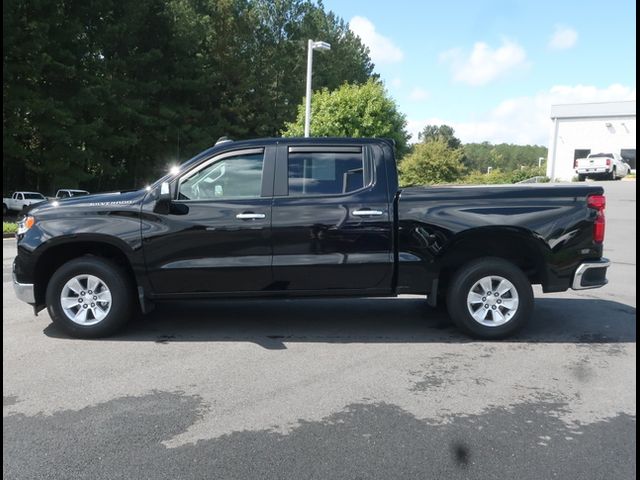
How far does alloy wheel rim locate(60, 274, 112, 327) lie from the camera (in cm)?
545

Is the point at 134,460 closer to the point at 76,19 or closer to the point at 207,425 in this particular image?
the point at 207,425

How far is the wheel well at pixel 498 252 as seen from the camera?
5.57 metres

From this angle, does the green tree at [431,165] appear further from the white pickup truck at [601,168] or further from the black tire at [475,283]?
the black tire at [475,283]

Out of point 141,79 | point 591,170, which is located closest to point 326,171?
point 141,79

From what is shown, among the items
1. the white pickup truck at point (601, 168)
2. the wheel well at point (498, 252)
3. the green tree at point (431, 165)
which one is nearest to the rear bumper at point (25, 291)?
the wheel well at point (498, 252)

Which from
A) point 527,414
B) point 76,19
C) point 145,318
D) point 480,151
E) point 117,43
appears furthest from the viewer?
point 480,151

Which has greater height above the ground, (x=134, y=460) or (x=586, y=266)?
(x=586, y=266)

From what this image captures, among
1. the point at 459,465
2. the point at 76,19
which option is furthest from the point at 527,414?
the point at 76,19

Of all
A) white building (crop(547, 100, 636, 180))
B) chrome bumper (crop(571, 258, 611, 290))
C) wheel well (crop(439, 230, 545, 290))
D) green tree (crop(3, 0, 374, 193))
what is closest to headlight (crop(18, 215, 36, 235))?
wheel well (crop(439, 230, 545, 290))

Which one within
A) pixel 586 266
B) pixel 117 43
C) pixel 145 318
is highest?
pixel 117 43

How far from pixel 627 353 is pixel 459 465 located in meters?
3.02

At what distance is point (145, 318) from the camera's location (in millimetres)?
6363

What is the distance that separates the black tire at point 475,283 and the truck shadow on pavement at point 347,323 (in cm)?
16

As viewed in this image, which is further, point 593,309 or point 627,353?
point 593,309
